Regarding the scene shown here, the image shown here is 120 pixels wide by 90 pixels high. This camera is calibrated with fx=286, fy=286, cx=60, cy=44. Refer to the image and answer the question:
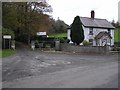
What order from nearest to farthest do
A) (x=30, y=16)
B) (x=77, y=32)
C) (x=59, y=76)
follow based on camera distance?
(x=59, y=76) → (x=77, y=32) → (x=30, y=16)

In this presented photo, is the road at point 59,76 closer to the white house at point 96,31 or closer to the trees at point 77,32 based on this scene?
the trees at point 77,32

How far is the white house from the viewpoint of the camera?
62.6 m

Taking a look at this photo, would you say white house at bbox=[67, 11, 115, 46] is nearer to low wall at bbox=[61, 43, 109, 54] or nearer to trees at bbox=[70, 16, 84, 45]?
trees at bbox=[70, 16, 84, 45]

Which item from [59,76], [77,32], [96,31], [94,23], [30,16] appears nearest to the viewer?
[59,76]

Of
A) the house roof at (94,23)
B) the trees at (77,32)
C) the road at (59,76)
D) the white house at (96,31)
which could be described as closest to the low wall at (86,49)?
the trees at (77,32)

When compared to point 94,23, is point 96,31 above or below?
below

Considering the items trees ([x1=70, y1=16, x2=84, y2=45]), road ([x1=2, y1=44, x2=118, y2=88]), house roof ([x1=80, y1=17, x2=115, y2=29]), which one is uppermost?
house roof ([x1=80, y1=17, x2=115, y2=29])

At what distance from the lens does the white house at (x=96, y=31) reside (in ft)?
205

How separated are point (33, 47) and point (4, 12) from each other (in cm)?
865

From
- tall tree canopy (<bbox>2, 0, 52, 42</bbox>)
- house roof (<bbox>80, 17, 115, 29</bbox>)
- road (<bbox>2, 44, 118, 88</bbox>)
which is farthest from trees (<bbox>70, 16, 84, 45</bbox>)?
road (<bbox>2, 44, 118, 88</bbox>)

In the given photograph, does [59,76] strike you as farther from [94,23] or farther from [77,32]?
[94,23]

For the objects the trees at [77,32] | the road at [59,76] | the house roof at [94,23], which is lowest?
the road at [59,76]

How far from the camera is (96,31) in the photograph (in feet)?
213

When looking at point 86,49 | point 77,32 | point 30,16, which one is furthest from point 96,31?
point 86,49
